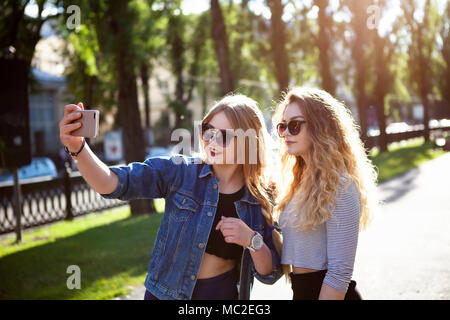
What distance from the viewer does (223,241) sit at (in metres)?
2.45

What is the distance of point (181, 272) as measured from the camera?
7.98ft

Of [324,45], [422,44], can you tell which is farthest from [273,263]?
[422,44]

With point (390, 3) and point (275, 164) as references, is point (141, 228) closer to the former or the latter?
point (275, 164)

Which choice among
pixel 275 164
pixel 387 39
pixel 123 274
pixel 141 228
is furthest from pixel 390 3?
pixel 275 164

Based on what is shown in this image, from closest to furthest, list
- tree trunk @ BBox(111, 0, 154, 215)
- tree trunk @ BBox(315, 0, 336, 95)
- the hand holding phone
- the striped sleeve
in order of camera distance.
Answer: the hand holding phone < the striped sleeve < tree trunk @ BBox(111, 0, 154, 215) < tree trunk @ BBox(315, 0, 336, 95)

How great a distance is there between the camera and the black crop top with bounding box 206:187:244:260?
2455mm

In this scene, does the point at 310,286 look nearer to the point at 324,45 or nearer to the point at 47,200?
the point at 324,45

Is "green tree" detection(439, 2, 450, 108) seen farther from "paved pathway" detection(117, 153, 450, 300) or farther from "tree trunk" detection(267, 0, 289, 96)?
"paved pathway" detection(117, 153, 450, 300)

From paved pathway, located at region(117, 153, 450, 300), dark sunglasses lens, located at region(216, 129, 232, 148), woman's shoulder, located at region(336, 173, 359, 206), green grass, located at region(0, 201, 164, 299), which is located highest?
dark sunglasses lens, located at region(216, 129, 232, 148)

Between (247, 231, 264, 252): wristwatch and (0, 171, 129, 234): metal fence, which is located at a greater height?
(247, 231, 264, 252): wristwatch

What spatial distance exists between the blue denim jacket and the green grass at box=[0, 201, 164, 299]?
3.58m

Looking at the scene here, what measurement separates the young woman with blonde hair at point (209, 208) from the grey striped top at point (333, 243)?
15 centimetres

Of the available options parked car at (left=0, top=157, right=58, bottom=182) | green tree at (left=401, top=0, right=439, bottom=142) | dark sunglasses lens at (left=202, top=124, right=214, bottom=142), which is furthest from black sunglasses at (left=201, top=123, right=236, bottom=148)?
green tree at (left=401, top=0, right=439, bottom=142)

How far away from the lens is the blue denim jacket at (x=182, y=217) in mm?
Result: 2404
